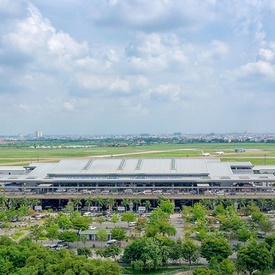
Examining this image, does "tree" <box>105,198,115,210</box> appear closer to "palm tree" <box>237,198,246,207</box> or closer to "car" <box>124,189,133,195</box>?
"car" <box>124,189,133,195</box>

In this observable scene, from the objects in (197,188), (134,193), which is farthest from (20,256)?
(197,188)

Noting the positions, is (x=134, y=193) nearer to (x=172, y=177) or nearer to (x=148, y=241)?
(x=172, y=177)

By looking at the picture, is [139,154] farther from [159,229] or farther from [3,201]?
[159,229]

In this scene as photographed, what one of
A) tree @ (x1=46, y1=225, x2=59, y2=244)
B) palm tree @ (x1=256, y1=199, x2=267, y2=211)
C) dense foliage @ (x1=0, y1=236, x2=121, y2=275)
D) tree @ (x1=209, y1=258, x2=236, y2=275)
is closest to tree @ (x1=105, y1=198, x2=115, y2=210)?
tree @ (x1=46, y1=225, x2=59, y2=244)

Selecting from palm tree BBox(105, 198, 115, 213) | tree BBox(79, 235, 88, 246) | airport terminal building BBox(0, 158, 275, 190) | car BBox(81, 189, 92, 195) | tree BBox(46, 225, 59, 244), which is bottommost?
tree BBox(79, 235, 88, 246)

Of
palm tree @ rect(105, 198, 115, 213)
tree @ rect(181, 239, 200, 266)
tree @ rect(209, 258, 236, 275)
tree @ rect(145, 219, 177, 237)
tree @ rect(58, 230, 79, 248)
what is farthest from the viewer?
palm tree @ rect(105, 198, 115, 213)

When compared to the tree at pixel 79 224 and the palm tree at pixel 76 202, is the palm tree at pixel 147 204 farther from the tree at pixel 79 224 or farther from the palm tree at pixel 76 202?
→ the tree at pixel 79 224

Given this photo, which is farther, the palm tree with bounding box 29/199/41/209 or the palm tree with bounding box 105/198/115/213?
the palm tree with bounding box 29/199/41/209

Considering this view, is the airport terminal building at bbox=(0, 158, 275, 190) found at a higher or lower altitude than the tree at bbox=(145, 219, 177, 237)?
higher
